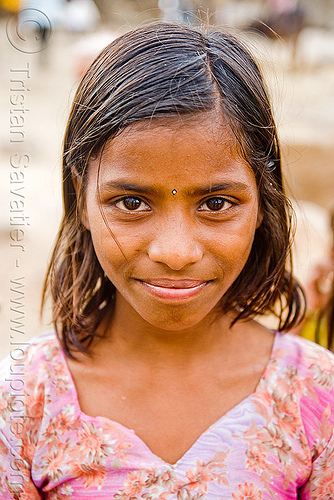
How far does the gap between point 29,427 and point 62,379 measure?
121 millimetres

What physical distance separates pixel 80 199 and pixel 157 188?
25 cm

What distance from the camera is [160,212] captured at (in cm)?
119

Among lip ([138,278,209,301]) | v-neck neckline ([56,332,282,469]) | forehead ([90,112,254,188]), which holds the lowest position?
v-neck neckline ([56,332,282,469])

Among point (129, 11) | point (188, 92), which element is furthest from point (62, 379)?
point (129, 11)

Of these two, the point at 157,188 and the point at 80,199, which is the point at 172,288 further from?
the point at 80,199

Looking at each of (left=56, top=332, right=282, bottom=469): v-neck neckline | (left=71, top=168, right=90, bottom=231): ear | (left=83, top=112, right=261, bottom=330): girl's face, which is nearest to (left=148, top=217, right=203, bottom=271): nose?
(left=83, top=112, right=261, bottom=330): girl's face

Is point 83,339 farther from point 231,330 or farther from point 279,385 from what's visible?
point 279,385

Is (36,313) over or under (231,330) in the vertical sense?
over

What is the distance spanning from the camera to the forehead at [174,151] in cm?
115

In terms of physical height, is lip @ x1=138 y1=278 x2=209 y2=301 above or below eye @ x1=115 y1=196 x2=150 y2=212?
below

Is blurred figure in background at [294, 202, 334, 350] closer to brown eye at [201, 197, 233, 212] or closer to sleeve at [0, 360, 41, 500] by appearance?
brown eye at [201, 197, 233, 212]

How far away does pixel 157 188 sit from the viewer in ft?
3.82

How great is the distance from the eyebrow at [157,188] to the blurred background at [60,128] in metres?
0.38

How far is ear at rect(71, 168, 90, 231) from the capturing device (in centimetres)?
134
